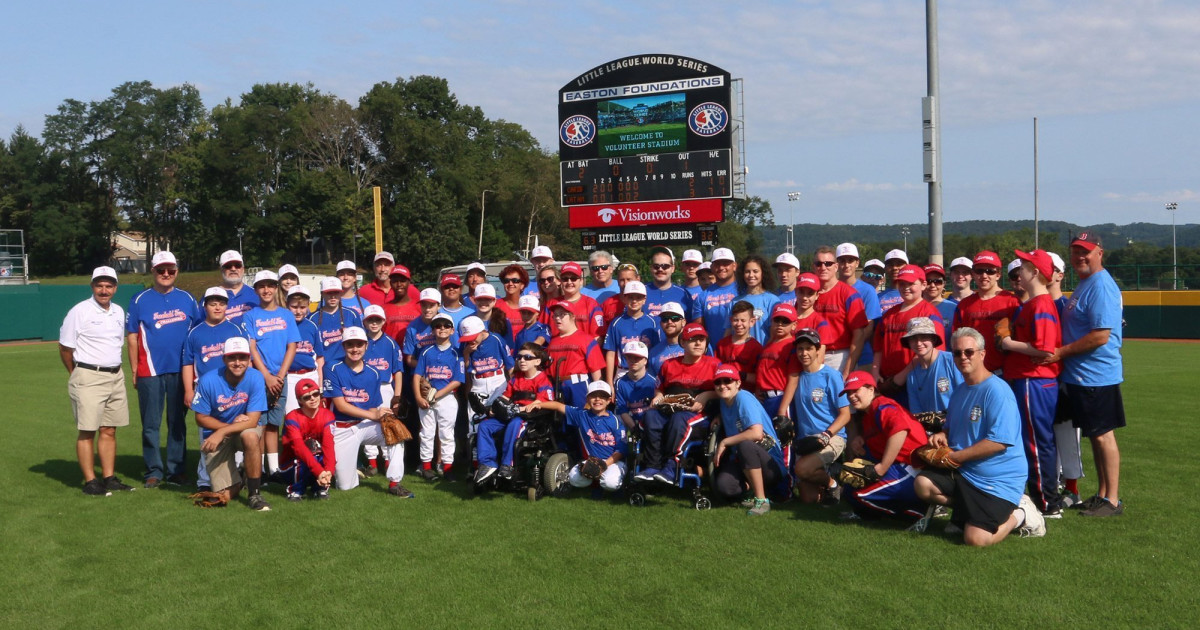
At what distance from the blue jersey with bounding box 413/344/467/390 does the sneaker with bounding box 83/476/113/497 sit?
8.68ft

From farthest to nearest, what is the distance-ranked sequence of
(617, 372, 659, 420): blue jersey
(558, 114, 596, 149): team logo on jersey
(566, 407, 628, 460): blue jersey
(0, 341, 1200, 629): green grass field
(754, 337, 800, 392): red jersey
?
(558, 114, 596, 149): team logo on jersey < (617, 372, 659, 420): blue jersey < (566, 407, 628, 460): blue jersey < (754, 337, 800, 392): red jersey < (0, 341, 1200, 629): green grass field

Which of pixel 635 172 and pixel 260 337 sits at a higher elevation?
pixel 635 172

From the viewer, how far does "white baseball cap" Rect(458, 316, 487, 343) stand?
7.45 metres

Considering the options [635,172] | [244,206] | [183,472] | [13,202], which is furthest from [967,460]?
[13,202]

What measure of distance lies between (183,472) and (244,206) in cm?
6336

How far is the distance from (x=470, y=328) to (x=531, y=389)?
29.1 inches

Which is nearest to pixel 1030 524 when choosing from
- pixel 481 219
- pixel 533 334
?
pixel 533 334

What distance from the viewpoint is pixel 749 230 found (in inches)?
3681

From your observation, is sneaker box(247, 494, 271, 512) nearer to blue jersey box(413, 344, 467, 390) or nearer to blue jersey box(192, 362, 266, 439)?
blue jersey box(192, 362, 266, 439)

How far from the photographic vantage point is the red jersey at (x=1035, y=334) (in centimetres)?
586

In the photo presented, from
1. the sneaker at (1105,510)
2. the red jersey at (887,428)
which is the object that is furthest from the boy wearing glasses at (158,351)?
the sneaker at (1105,510)

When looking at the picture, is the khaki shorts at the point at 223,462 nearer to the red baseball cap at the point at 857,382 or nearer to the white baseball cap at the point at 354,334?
the white baseball cap at the point at 354,334

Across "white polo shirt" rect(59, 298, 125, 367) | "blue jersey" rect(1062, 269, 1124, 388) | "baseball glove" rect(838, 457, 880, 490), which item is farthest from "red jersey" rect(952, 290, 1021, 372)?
"white polo shirt" rect(59, 298, 125, 367)

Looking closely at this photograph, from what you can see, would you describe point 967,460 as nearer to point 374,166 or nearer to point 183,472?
point 183,472
